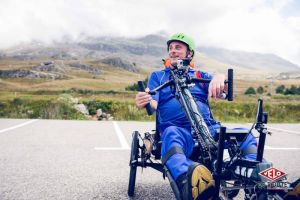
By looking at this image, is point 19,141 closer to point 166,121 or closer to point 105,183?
point 105,183

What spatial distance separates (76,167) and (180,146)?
327cm

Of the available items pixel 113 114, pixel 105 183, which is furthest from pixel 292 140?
pixel 113 114

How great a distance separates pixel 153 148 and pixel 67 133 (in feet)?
25.0

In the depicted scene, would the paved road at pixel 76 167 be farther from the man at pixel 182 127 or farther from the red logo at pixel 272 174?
the red logo at pixel 272 174

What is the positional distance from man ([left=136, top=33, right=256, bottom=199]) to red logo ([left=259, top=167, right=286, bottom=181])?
1.26 ft

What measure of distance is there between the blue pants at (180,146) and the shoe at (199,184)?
23 centimetres

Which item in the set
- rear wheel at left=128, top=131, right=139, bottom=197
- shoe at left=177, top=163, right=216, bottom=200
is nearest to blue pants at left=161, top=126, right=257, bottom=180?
shoe at left=177, top=163, right=216, bottom=200

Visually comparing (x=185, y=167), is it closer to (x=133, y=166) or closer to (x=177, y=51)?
(x=133, y=166)

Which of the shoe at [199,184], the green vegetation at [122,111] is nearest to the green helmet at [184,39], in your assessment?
the shoe at [199,184]

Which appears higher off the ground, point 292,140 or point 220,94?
point 220,94

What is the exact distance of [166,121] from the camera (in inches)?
157

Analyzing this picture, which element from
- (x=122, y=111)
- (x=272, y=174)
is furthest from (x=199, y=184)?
(x=122, y=111)

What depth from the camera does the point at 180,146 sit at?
331cm

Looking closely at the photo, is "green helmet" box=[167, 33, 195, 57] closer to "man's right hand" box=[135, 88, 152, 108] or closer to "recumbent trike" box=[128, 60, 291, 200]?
"recumbent trike" box=[128, 60, 291, 200]
